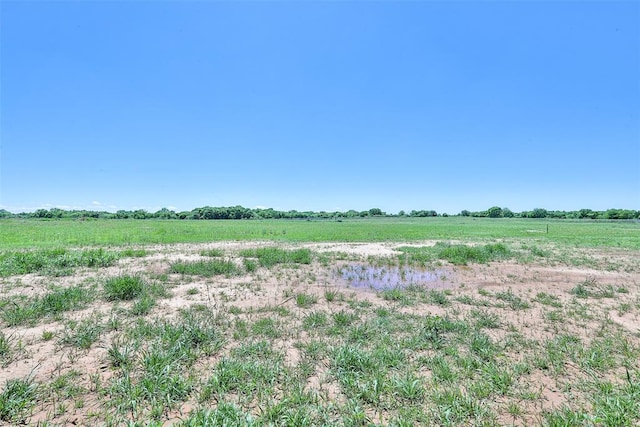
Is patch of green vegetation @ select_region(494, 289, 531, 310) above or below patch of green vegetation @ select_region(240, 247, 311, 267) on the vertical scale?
below

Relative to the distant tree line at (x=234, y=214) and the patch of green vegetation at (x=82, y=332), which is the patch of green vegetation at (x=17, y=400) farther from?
the distant tree line at (x=234, y=214)

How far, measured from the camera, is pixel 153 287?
7.28 meters

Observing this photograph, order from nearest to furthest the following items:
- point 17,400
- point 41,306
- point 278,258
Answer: point 17,400 < point 41,306 < point 278,258

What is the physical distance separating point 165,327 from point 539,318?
745cm

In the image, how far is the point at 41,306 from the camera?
5609 millimetres

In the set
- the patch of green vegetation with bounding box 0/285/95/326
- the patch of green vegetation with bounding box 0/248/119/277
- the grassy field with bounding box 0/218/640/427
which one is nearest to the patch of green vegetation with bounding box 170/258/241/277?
the grassy field with bounding box 0/218/640/427

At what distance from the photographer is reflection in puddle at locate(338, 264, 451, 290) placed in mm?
8617

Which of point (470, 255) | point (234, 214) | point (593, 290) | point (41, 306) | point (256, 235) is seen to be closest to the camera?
point (41, 306)

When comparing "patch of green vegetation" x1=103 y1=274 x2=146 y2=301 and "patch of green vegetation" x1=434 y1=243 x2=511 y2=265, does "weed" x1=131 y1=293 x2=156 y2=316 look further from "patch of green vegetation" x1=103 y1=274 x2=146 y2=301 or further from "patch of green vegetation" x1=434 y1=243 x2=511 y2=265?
"patch of green vegetation" x1=434 y1=243 x2=511 y2=265

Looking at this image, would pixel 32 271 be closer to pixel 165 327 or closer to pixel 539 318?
pixel 165 327

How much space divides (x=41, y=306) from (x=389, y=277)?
9.32 metres

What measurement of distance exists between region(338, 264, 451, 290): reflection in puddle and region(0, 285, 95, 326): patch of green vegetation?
7097 mm

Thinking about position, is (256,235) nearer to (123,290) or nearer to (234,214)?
(123,290)

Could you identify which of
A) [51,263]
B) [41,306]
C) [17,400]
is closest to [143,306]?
[41,306]
